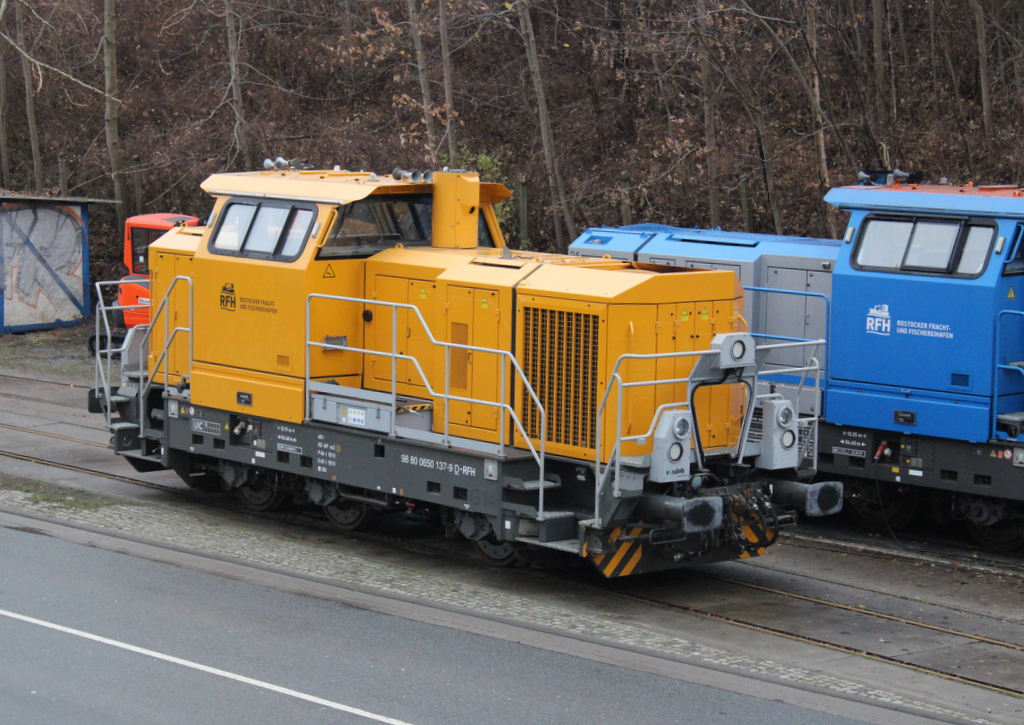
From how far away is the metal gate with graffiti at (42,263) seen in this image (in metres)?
25.0

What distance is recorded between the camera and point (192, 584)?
9820 millimetres

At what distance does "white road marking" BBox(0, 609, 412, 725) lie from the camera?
7.02 m

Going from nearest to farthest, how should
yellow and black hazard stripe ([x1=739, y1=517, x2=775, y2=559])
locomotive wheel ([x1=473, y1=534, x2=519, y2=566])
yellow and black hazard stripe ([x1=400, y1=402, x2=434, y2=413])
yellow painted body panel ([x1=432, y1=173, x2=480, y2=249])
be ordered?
yellow and black hazard stripe ([x1=739, y1=517, x2=775, y2=559]) < locomotive wheel ([x1=473, y1=534, x2=519, y2=566]) < yellow and black hazard stripe ([x1=400, y1=402, x2=434, y2=413]) < yellow painted body panel ([x1=432, y1=173, x2=480, y2=249])

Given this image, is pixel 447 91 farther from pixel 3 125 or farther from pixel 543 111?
pixel 3 125

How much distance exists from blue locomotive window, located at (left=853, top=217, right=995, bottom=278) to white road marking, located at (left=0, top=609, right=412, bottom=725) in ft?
23.8

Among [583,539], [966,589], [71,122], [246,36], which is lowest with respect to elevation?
[966,589]

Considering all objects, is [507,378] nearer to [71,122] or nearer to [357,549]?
[357,549]

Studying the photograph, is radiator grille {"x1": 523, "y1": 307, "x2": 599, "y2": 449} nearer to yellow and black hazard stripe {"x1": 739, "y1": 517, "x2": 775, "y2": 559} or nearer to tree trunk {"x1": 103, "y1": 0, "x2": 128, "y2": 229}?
yellow and black hazard stripe {"x1": 739, "y1": 517, "x2": 775, "y2": 559}

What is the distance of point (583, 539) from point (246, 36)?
2765 centimetres

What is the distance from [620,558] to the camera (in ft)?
31.6

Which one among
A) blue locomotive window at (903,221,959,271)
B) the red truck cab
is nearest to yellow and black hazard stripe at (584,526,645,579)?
blue locomotive window at (903,221,959,271)

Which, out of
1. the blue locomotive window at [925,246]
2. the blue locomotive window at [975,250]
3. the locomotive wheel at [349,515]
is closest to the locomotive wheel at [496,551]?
the locomotive wheel at [349,515]

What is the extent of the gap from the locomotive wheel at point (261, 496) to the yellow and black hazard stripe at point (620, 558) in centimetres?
422

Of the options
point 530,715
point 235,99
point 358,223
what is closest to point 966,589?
point 530,715
